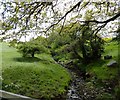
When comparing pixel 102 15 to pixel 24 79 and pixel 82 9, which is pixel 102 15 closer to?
pixel 82 9

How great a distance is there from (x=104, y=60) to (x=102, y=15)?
459 cm

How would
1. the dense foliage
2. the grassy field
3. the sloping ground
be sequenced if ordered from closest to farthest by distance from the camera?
1. the grassy field
2. the sloping ground
3. the dense foliage

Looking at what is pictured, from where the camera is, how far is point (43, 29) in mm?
8969

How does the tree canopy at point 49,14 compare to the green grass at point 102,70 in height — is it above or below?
above

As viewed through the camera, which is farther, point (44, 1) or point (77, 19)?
point (77, 19)

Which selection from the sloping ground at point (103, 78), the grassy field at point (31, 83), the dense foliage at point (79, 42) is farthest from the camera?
the dense foliage at point (79, 42)

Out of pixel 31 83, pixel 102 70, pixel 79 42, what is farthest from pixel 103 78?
pixel 31 83

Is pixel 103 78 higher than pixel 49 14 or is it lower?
lower

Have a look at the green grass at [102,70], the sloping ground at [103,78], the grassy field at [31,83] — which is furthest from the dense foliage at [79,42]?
the grassy field at [31,83]

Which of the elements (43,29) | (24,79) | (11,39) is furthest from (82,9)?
(24,79)

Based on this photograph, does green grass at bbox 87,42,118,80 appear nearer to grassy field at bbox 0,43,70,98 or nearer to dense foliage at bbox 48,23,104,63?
dense foliage at bbox 48,23,104,63

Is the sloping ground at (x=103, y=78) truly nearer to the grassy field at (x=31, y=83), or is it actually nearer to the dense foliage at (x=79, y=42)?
the dense foliage at (x=79, y=42)

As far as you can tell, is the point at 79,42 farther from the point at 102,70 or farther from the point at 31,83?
the point at 31,83

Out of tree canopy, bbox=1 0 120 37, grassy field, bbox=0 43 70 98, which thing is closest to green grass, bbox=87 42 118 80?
grassy field, bbox=0 43 70 98
